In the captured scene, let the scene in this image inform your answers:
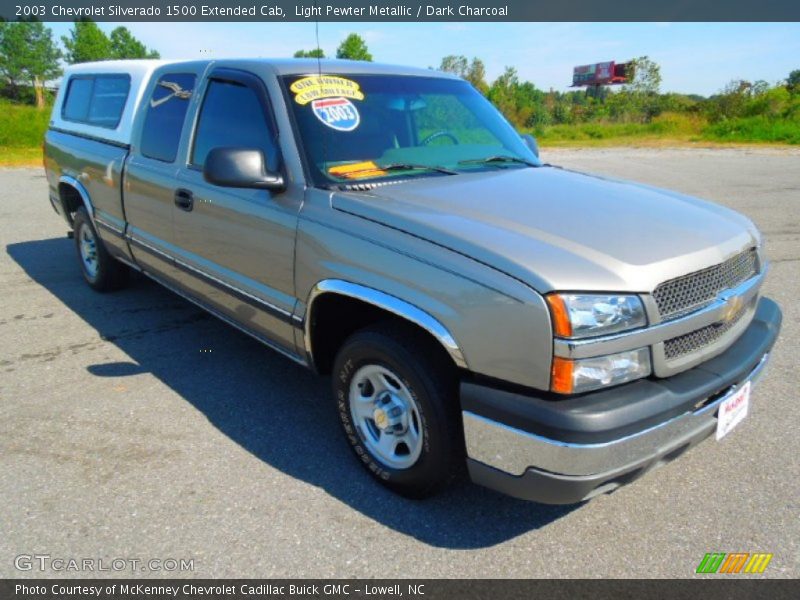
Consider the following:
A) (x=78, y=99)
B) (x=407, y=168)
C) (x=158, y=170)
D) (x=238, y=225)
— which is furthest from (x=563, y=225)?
(x=78, y=99)

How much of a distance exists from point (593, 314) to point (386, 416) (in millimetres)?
1073

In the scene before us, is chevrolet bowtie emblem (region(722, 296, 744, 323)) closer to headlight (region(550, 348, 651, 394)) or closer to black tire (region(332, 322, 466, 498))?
headlight (region(550, 348, 651, 394))

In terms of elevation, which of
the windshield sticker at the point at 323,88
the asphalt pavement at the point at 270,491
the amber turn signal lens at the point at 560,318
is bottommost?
the asphalt pavement at the point at 270,491

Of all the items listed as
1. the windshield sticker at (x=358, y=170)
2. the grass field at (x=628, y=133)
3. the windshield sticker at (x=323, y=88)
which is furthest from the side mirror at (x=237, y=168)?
the grass field at (x=628, y=133)

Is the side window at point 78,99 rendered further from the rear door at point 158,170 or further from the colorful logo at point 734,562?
the colorful logo at point 734,562

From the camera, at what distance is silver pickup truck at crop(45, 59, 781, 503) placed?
2.11 metres

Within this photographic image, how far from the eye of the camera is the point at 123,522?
102 inches

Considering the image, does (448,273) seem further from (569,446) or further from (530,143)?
(530,143)

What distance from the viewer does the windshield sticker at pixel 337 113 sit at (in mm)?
3129

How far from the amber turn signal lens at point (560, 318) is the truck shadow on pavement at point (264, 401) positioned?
1014 millimetres

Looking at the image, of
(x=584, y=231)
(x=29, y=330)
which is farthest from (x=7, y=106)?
(x=584, y=231)

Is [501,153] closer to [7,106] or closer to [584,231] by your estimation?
[584,231]

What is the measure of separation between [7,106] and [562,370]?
26.3 m

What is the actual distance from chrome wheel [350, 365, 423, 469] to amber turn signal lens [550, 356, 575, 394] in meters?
0.65
